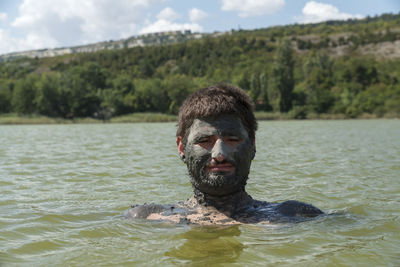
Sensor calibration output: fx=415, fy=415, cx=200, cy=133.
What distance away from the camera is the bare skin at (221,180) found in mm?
4801

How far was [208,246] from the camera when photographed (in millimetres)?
4492

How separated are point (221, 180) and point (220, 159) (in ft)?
0.87

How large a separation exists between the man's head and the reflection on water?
47cm

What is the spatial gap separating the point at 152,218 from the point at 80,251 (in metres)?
1.31

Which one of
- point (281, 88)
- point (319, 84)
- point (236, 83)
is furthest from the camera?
point (236, 83)

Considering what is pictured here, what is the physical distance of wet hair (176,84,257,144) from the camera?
4941 millimetres

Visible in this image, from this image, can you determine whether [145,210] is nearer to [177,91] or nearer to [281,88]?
[281,88]

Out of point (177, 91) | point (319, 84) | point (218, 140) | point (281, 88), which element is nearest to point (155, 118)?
point (177, 91)

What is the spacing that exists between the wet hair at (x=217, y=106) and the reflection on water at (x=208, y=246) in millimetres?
1139

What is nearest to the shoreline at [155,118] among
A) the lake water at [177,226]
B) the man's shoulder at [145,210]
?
the lake water at [177,226]

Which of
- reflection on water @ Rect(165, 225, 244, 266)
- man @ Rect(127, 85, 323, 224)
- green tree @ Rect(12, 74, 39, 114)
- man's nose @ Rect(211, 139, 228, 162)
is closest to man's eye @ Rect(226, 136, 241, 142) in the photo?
man @ Rect(127, 85, 323, 224)

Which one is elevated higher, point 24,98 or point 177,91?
point 177,91

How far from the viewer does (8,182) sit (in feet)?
31.3

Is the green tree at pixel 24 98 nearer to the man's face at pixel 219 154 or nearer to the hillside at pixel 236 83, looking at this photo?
the hillside at pixel 236 83
